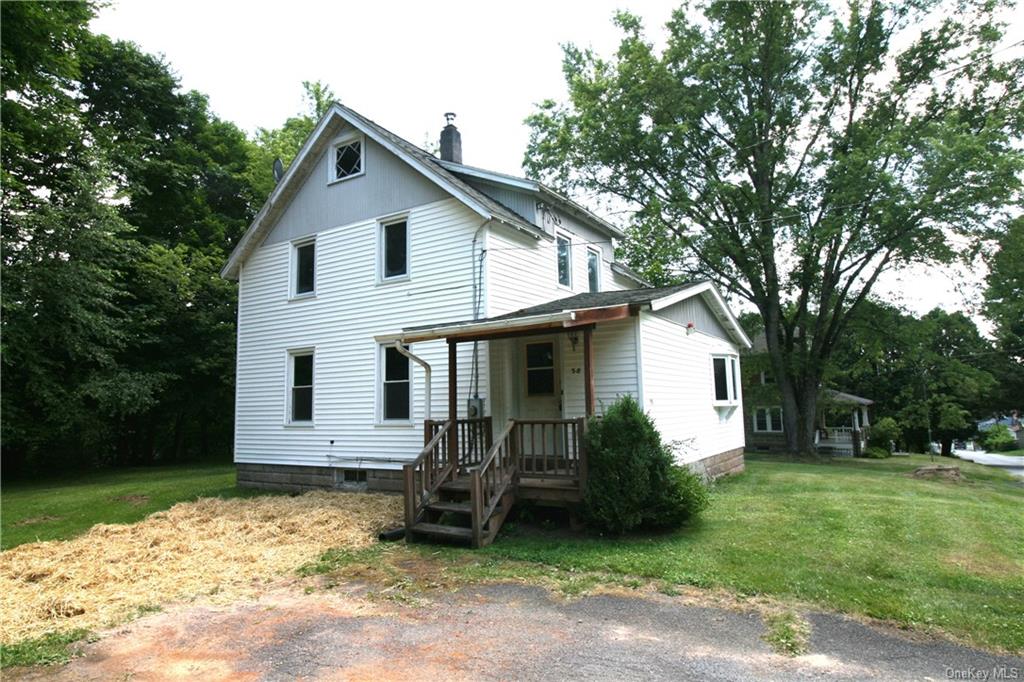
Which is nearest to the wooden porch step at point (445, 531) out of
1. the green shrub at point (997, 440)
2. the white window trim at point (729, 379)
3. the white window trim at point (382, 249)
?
the white window trim at point (382, 249)

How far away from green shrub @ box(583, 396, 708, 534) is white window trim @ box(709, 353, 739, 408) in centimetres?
574

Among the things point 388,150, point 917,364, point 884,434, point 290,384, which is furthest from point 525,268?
point 884,434

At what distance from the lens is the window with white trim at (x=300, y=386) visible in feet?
41.1

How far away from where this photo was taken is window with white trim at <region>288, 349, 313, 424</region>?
12.5 meters

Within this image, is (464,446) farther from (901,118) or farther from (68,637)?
(901,118)

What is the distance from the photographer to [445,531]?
24.0 feet

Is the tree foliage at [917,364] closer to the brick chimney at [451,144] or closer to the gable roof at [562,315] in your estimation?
the gable roof at [562,315]

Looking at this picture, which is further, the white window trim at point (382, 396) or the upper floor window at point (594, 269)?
the upper floor window at point (594, 269)

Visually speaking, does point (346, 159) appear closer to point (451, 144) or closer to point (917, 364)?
point (451, 144)

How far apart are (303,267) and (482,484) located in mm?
8042

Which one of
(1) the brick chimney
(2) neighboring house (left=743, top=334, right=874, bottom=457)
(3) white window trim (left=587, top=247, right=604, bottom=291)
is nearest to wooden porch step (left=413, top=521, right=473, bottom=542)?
(3) white window trim (left=587, top=247, right=604, bottom=291)

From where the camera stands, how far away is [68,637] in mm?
4559

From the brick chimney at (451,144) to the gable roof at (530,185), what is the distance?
1.32m

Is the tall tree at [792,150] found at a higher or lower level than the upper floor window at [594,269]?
higher
